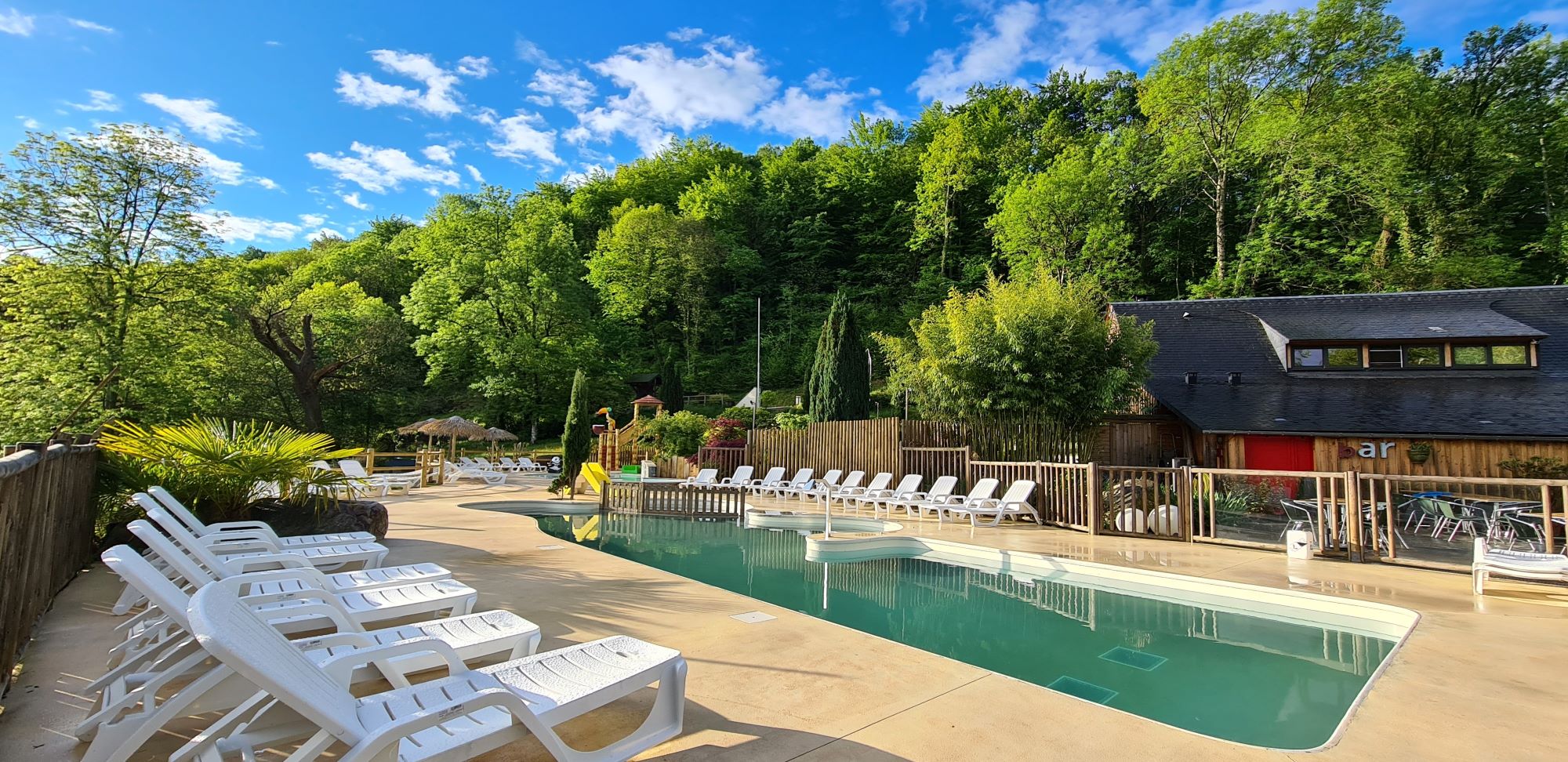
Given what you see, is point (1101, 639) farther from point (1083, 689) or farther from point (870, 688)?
point (870, 688)

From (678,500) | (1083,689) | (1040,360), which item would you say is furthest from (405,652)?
(1040,360)

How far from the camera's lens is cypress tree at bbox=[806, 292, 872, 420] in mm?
18375

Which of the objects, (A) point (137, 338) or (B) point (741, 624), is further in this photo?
(A) point (137, 338)

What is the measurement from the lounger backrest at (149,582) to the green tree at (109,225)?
45.7 ft

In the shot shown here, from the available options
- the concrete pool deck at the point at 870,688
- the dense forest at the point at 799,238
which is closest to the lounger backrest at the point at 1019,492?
the concrete pool deck at the point at 870,688

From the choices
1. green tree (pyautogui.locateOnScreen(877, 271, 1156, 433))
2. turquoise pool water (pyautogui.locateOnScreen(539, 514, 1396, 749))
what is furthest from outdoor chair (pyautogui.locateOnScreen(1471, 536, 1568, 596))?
green tree (pyautogui.locateOnScreen(877, 271, 1156, 433))

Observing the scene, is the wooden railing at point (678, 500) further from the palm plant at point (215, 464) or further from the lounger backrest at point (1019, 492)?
the palm plant at point (215, 464)

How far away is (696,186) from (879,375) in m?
15.4

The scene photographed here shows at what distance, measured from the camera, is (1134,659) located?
4.77m

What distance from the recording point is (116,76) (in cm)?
1142

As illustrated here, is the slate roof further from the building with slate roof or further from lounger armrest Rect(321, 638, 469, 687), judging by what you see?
lounger armrest Rect(321, 638, 469, 687)

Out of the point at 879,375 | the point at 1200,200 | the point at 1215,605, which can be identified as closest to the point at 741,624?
the point at 1215,605

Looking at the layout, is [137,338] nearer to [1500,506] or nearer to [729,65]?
[729,65]

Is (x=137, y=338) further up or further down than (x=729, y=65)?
further down
